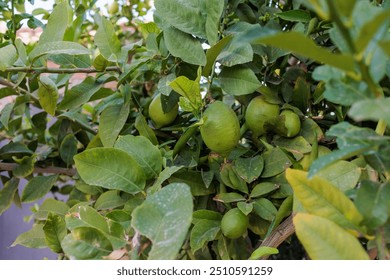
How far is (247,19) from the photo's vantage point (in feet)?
1.98

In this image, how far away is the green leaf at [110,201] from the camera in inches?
22.3

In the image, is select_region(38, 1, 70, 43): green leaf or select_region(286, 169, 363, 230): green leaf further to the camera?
select_region(38, 1, 70, 43): green leaf

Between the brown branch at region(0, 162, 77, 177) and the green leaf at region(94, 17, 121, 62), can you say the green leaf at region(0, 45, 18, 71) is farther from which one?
the brown branch at region(0, 162, 77, 177)

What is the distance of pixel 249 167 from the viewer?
513 mm

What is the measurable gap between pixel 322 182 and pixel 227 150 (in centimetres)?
23

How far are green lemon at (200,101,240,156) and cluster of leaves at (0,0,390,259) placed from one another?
0.05 ft

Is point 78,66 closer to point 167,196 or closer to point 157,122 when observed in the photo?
point 157,122

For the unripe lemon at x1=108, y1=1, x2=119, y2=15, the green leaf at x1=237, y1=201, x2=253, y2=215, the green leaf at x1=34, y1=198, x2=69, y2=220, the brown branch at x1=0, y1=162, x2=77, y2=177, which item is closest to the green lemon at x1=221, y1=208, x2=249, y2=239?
the green leaf at x1=237, y1=201, x2=253, y2=215

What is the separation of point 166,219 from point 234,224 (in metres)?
0.20

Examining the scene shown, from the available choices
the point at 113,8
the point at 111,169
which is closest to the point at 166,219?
the point at 111,169

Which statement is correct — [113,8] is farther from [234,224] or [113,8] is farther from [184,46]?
[234,224]

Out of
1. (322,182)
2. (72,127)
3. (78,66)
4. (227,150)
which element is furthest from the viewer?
(72,127)

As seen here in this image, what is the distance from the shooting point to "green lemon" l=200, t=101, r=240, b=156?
0.49m
